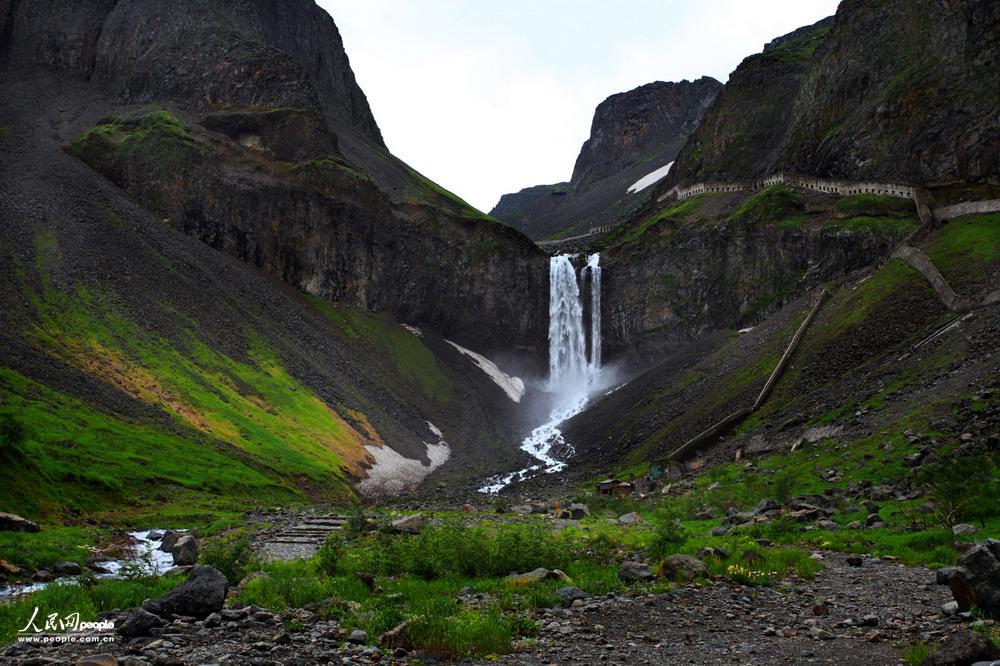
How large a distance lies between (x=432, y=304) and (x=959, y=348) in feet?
307

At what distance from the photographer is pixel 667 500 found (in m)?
38.2

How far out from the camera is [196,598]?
581 inches

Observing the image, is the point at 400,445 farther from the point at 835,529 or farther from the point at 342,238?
the point at 835,529

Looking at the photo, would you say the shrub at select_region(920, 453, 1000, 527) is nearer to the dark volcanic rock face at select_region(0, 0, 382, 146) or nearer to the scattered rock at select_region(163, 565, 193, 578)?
the scattered rock at select_region(163, 565, 193, 578)

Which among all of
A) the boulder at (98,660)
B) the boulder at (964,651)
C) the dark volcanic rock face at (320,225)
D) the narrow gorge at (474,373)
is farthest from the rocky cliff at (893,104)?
the boulder at (98,660)

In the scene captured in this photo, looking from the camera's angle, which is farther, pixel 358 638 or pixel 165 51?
pixel 165 51

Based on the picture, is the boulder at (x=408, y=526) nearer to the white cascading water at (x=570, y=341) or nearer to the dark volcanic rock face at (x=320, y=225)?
the white cascading water at (x=570, y=341)

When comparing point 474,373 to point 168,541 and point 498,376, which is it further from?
point 168,541

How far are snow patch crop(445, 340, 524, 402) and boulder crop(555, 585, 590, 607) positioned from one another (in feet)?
313

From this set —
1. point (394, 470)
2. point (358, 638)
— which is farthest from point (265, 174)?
point (358, 638)

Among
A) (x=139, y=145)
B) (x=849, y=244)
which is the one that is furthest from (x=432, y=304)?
(x=849, y=244)

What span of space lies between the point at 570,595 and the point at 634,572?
272 cm

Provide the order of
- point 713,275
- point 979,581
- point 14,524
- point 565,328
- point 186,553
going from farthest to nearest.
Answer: point 565,328 < point 713,275 < point 14,524 < point 186,553 < point 979,581

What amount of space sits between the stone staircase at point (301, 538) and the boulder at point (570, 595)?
12417mm
